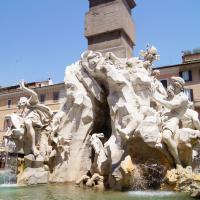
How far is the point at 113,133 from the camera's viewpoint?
827 centimetres

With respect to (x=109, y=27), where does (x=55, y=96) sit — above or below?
above

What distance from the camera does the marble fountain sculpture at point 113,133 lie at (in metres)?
7.32

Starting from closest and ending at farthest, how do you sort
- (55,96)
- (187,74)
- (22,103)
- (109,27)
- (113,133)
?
(113,133) → (22,103) → (109,27) → (187,74) → (55,96)

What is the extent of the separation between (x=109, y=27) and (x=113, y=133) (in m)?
4.64

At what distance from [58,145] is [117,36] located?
4505mm

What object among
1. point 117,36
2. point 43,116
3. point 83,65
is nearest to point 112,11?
point 117,36

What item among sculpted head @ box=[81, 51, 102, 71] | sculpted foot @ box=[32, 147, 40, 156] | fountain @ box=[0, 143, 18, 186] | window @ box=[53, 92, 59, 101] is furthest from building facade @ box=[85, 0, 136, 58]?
window @ box=[53, 92, 59, 101]

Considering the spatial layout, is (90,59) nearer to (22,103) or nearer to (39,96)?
(22,103)

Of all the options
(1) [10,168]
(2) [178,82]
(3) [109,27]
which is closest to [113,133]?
(2) [178,82]

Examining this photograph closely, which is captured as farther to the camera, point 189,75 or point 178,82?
point 189,75

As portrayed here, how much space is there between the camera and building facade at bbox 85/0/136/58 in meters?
11.4

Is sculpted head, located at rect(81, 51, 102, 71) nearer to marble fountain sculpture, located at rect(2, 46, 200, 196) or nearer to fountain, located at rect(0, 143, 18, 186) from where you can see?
marble fountain sculpture, located at rect(2, 46, 200, 196)

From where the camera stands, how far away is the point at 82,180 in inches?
322

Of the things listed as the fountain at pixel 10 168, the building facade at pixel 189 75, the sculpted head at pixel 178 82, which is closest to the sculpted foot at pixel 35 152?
the fountain at pixel 10 168
